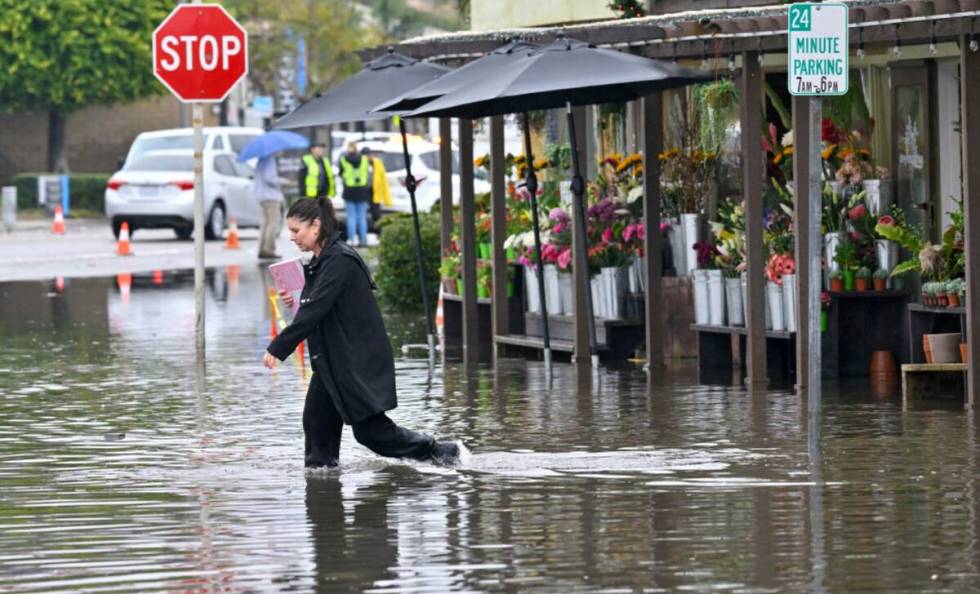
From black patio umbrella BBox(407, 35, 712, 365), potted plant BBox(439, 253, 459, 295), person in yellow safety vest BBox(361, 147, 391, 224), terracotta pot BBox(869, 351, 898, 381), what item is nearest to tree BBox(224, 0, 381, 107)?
person in yellow safety vest BBox(361, 147, 391, 224)

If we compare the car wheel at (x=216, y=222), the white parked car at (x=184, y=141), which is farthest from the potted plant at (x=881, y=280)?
the white parked car at (x=184, y=141)

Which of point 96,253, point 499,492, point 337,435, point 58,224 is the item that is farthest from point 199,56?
point 58,224

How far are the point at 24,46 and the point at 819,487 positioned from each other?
161ft

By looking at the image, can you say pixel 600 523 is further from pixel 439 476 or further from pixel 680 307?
pixel 680 307

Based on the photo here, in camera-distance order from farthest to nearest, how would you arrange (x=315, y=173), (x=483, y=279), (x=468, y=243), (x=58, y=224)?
1. (x=58, y=224)
2. (x=315, y=173)
3. (x=483, y=279)
4. (x=468, y=243)

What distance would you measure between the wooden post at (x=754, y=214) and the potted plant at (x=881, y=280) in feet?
2.76

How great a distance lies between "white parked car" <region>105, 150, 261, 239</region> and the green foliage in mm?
17793

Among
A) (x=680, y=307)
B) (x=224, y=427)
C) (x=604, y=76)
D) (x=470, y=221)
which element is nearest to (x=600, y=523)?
(x=224, y=427)

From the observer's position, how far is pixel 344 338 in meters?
11.3

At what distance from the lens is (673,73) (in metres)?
15.1

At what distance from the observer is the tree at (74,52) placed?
57375 mm

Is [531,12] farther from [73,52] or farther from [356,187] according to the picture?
[73,52]

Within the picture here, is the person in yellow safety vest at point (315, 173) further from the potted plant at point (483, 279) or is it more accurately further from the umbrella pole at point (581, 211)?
the umbrella pole at point (581, 211)

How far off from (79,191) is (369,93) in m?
37.1
